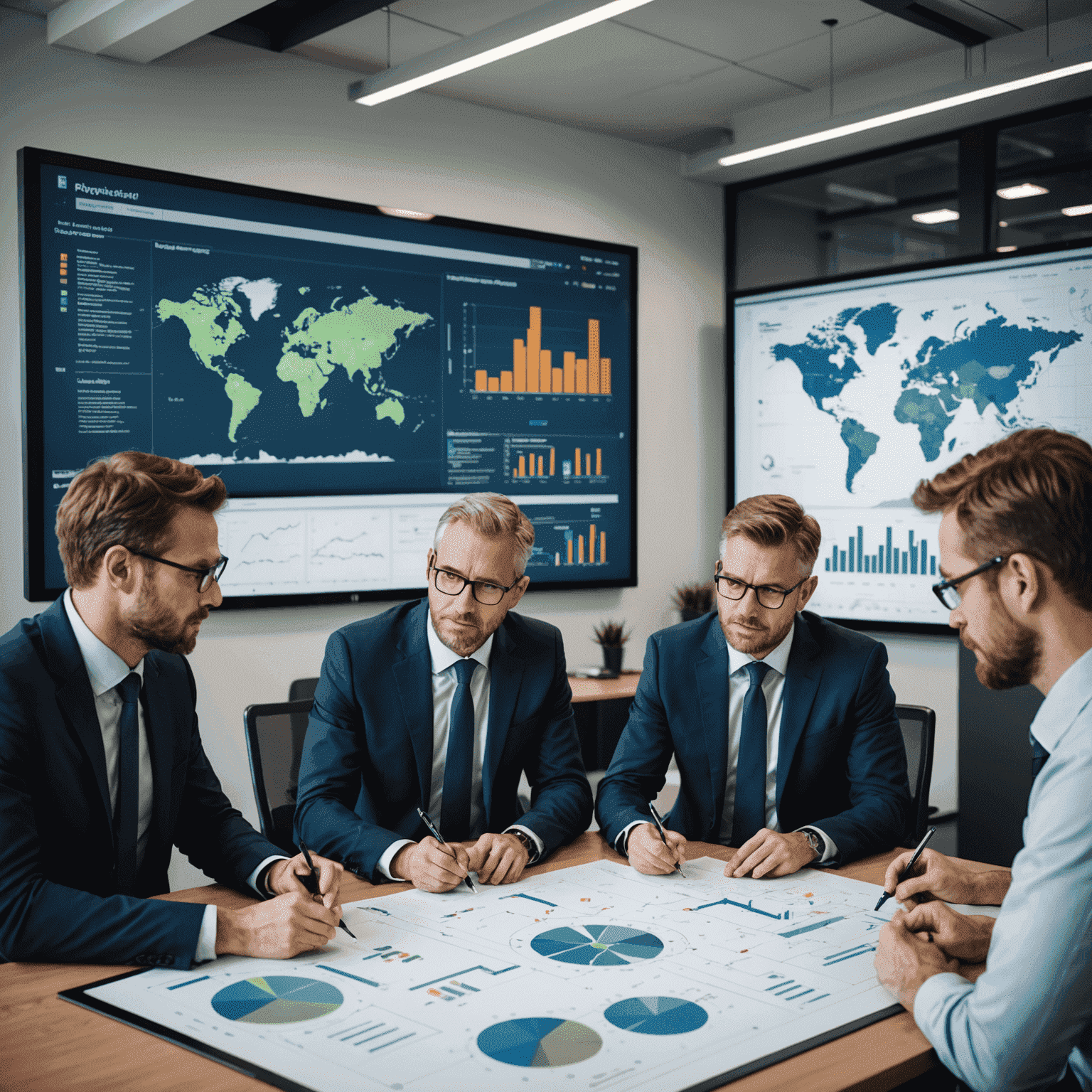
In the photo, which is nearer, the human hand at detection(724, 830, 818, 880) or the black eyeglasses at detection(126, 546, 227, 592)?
the black eyeglasses at detection(126, 546, 227, 592)

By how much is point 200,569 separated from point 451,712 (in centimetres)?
69

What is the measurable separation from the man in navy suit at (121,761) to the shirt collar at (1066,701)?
1.03m

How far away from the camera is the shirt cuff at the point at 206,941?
154cm

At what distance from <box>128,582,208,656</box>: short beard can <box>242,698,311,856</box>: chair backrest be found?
24.1 inches

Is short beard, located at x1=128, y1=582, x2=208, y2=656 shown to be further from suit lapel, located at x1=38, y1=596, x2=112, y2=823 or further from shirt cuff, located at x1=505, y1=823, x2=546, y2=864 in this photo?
shirt cuff, located at x1=505, y1=823, x2=546, y2=864

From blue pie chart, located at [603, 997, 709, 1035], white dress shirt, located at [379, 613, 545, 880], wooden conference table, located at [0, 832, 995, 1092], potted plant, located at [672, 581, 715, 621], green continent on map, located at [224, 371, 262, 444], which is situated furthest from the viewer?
potted plant, located at [672, 581, 715, 621]

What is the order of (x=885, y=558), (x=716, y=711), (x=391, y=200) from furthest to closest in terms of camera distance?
(x=885, y=558)
(x=391, y=200)
(x=716, y=711)

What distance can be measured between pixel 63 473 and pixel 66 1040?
2714mm

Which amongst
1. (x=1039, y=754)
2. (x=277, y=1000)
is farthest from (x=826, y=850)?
(x=277, y=1000)

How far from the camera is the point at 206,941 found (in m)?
1.55

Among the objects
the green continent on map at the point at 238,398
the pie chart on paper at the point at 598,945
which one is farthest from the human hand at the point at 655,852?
the green continent on map at the point at 238,398

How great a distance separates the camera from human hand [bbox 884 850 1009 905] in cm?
185

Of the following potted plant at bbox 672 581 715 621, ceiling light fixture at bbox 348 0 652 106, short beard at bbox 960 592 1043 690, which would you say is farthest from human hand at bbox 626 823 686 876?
potted plant at bbox 672 581 715 621

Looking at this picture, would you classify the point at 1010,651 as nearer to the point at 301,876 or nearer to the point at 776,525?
the point at 776,525
